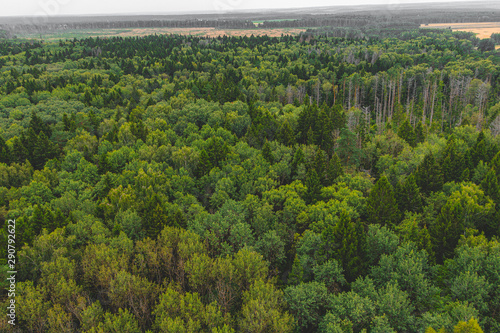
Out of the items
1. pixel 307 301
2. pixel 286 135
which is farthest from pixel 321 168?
pixel 307 301

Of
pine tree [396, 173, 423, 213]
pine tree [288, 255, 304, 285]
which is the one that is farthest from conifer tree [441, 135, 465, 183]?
pine tree [288, 255, 304, 285]

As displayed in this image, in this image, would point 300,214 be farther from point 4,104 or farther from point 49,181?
point 4,104

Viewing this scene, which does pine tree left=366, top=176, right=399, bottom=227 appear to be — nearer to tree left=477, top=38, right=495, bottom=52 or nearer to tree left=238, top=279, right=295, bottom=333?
tree left=238, top=279, right=295, bottom=333

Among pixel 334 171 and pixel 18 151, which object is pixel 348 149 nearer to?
pixel 334 171

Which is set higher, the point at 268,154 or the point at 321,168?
the point at 268,154

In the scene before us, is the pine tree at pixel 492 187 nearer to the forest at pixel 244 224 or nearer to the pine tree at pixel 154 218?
the forest at pixel 244 224

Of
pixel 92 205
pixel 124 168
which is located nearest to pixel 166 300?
pixel 92 205
